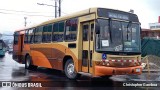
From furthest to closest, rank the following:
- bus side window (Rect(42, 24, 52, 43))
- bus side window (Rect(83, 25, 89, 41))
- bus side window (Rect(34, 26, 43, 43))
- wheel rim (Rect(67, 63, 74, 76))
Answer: bus side window (Rect(34, 26, 43, 43)) < bus side window (Rect(42, 24, 52, 43)) < wheel rim (Rect(67, 63, 74, 76)) < bus side window (Rect(83, 25, 89, 41))

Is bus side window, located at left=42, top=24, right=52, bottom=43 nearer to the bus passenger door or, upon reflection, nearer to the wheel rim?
the wheel rim

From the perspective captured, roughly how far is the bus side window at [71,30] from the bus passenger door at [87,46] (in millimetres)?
621

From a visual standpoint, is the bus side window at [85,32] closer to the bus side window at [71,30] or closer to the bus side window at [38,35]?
the bus side window at [71,30]

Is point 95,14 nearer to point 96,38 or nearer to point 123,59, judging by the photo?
point 96,38

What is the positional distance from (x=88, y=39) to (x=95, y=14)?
1.27 meters

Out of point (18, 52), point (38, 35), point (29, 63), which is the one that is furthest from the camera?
point (18, 52)

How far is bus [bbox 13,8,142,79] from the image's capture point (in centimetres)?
1266

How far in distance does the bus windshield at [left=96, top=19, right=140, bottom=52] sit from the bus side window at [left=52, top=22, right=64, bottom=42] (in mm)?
3498

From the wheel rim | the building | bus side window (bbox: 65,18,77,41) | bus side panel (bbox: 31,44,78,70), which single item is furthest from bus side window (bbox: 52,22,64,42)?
the building

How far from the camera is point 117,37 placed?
511 inches

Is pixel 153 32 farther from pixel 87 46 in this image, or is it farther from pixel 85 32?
pixel 87 46

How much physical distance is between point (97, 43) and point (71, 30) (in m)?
2.56

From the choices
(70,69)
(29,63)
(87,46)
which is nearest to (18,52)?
(29,63)

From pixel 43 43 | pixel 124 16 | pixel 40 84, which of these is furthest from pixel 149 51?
pixel 40 84
